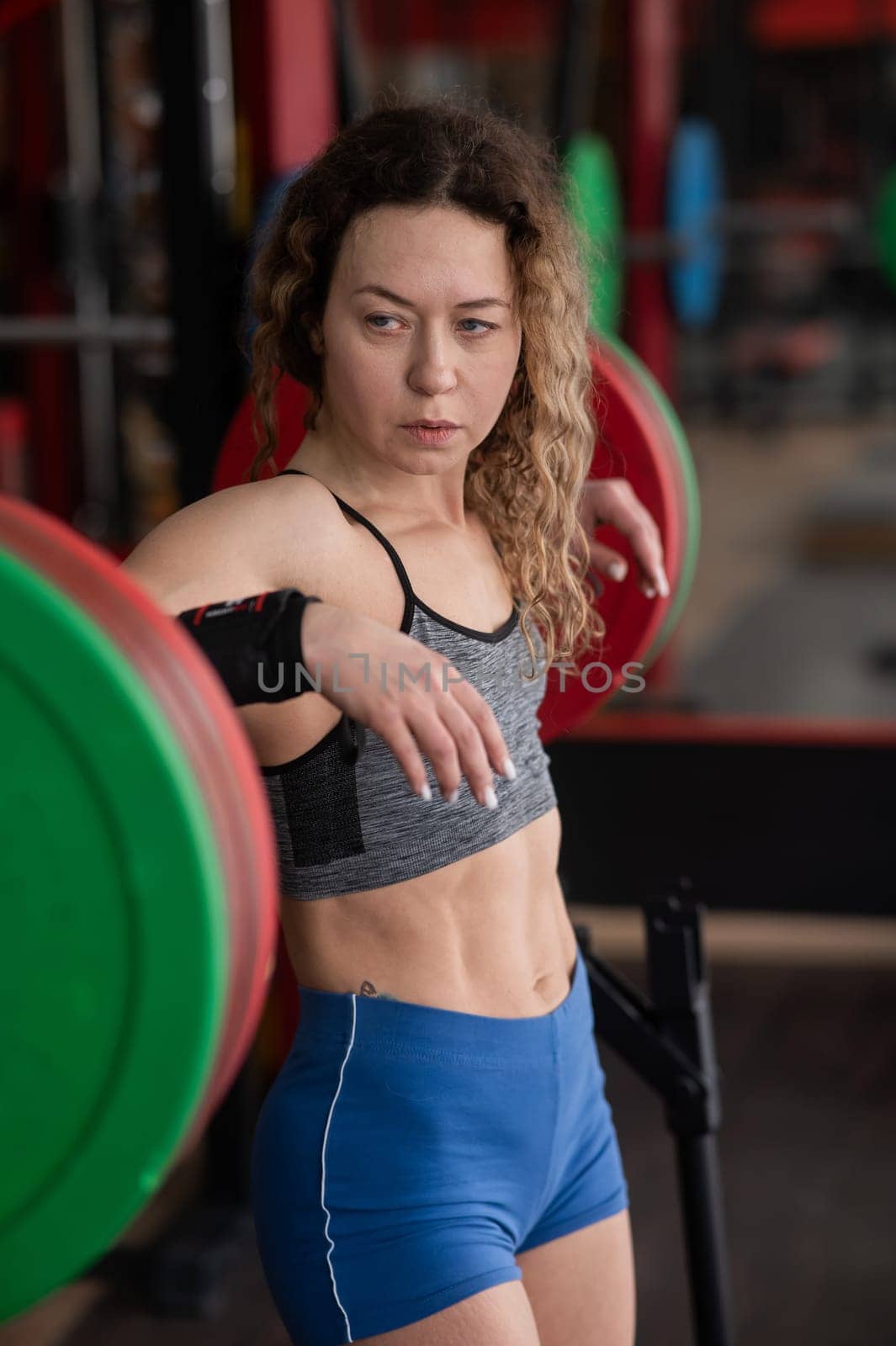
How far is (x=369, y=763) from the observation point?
0.91 m

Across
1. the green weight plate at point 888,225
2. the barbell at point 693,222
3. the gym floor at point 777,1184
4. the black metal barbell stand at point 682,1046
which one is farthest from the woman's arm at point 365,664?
the green weight plate at point 888,225

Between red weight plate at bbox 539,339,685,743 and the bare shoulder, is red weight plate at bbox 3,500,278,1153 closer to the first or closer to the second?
the bare shoulder

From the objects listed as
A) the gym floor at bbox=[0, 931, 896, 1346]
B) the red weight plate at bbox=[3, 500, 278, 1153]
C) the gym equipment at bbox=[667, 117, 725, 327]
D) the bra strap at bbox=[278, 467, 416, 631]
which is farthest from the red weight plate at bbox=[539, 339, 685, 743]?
the gym equipment at bbox=[667, 117, 725, 327]

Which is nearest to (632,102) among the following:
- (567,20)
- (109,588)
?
(567,20)

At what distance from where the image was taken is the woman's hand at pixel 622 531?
3.66ft

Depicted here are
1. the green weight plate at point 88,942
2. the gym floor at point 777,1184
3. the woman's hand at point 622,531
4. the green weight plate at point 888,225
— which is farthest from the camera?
the green weight plate at point 888,225

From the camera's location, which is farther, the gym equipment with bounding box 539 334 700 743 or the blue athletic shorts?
the gym equipment with bounding box 539 334 700 743

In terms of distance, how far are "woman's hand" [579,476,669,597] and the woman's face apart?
25cm

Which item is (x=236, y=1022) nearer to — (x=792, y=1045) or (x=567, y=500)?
(x=567, y=500)

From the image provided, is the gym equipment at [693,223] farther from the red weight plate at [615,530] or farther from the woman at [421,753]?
the woman at [421,753]

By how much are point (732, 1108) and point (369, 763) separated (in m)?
1.72

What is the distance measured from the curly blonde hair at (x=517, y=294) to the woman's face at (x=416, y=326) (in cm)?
2

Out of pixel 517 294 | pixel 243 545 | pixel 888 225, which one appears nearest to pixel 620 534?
pixel 517 294

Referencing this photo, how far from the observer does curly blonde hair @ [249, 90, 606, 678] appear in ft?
2.87
